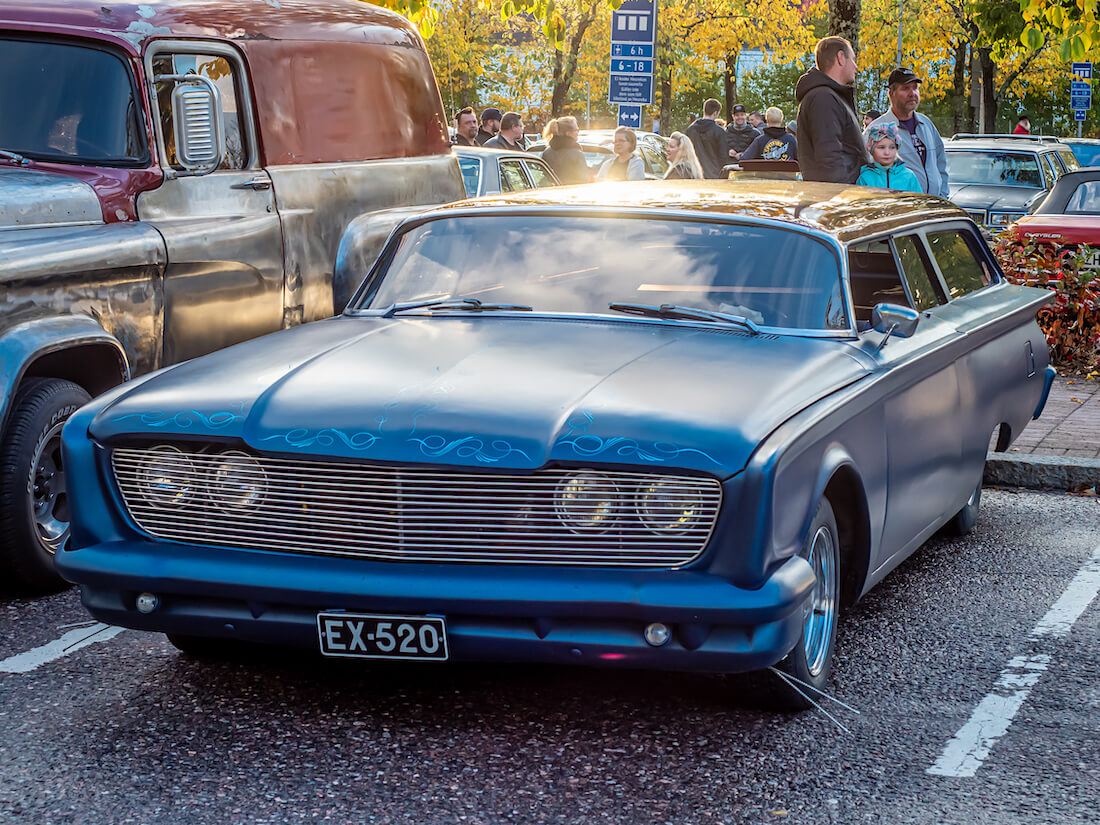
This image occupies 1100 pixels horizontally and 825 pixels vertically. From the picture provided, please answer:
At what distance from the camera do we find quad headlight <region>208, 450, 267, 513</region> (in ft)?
13.9

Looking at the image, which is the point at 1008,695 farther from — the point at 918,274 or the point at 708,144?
the point at 708,144

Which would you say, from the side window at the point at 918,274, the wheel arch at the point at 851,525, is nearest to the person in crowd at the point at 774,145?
the side window at the point at 918,274

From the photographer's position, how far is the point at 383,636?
4051 millimetres

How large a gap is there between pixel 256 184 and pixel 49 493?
6.88ft

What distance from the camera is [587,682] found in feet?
15.5

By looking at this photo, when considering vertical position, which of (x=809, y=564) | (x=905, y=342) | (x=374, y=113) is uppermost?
(x=374, y=113)

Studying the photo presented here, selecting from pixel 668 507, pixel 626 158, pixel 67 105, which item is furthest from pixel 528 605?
pixel 626 158

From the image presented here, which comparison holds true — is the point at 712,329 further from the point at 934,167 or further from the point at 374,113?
the point at 934,167

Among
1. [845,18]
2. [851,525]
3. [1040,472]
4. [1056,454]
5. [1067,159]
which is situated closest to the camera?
[851,525]

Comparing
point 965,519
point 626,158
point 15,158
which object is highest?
point 15,158

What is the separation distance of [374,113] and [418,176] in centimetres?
57

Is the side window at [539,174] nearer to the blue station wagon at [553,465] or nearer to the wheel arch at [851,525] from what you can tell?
the blue station wagon at [553,465]

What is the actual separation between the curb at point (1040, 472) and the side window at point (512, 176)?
17.7 feet

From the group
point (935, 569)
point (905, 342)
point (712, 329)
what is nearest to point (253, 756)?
point (712, 329)
